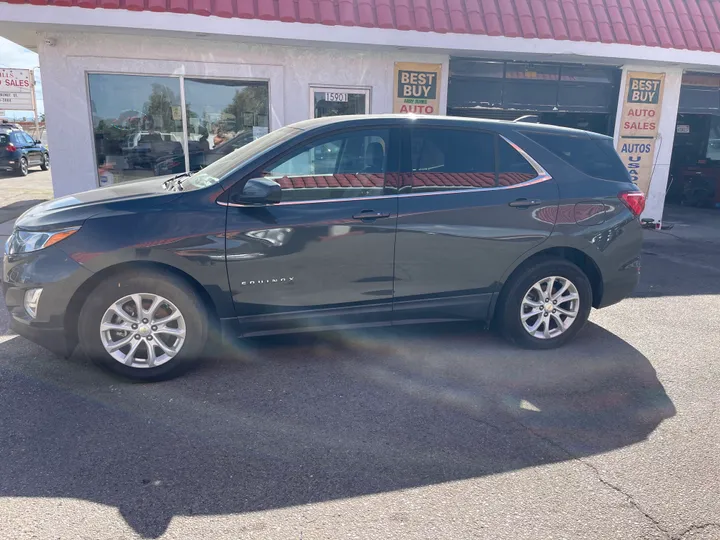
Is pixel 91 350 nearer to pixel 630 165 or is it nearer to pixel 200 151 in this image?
pixel 200 151

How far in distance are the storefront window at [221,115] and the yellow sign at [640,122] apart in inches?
262

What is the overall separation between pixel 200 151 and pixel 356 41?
3029 millimetres

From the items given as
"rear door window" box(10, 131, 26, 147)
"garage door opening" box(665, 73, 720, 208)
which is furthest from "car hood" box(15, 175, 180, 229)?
"rear door window" box(10, 131, 26, 147)

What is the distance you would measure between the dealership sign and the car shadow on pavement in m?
32.9

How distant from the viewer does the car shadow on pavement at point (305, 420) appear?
2.89 metres

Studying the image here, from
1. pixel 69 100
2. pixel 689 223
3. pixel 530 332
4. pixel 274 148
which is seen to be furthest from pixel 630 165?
pixel 69 100

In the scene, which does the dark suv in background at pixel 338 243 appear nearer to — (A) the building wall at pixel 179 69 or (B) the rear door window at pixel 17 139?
(A) the building wall at pixel 179 69

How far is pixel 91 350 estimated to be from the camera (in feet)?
12.5

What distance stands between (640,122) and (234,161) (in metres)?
9.09

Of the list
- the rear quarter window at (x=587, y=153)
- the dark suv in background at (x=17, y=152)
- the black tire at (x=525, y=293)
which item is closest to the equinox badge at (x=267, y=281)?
the black tire at (x=525, y=293)

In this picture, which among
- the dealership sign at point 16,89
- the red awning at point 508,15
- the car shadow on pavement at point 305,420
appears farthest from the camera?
the dealership sign at point 16,89

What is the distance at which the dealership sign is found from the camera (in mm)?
30922

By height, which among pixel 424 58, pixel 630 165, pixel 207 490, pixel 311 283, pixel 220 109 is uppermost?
pixel 424 58

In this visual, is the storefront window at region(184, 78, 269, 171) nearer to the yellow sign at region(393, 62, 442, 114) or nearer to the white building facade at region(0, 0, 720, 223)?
the white building facade at region(0, 0, 720, 223)
